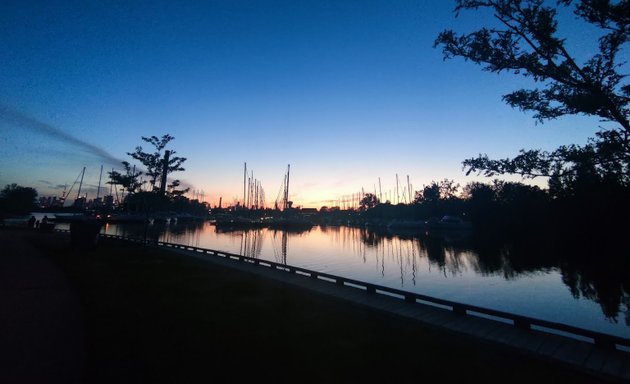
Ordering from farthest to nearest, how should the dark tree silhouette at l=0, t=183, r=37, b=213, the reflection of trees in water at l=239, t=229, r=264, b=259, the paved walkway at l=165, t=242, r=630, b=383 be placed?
the dark tree silhouette at l=0, t=183, r=37, b=213
the reflection of trees in water at l=239, t=229, r=264, b=259
the paved walkway at l=165, t=242, r=630, b=383

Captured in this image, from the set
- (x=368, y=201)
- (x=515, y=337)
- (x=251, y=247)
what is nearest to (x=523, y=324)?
(x=515, y=337)

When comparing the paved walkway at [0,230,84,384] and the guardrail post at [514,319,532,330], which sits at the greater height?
the paved walkway at [0,230,84,384]

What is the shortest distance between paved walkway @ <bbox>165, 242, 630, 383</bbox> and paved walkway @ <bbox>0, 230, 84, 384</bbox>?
9445mm

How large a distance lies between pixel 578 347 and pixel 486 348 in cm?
242

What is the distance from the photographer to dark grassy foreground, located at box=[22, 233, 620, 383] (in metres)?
6.95

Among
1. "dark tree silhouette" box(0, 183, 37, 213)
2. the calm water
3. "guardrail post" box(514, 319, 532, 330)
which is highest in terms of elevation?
"dark tree silhouette" box(0, 183, 37, 213)

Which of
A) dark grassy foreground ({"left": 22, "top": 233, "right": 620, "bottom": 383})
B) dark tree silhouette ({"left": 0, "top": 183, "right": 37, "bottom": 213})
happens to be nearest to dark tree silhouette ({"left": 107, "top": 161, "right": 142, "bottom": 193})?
dark grassy foreground ({"left": 22, "top": 233, "right": 620, "bottom": 383})

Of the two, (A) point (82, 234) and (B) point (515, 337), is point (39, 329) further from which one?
(A) point (82, 234)

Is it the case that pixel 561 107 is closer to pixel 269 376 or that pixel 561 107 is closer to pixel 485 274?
pixel 269 376

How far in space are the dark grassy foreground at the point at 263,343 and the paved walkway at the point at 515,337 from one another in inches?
13.9

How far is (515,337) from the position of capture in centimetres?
914

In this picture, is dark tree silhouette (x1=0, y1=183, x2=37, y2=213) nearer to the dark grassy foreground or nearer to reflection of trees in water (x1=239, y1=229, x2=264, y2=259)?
reflection of trees in water (x1=239, y1=229, x2=264, y2=259)

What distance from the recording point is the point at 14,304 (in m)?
10.8

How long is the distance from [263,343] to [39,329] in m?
6.53
